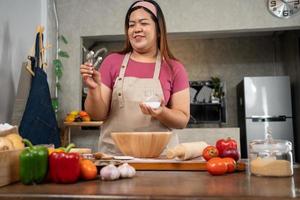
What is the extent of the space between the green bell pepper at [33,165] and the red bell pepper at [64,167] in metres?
0.02

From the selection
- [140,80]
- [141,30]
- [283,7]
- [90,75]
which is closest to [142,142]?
[90,75]

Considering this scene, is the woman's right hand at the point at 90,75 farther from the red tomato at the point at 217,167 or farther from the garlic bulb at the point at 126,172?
the red tomato at the point at 217,167

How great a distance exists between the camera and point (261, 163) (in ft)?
2.97

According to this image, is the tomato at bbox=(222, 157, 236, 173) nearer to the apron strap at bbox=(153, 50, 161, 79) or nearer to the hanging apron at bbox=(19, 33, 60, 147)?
the apron strap at bbox=(153, 50, 161, 79)

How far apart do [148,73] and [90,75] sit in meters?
0.41

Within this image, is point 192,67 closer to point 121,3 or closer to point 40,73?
point 121,3

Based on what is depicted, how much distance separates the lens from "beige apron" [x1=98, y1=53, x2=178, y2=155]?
148 centimetres

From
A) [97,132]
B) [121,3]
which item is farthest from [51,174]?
[121,3]

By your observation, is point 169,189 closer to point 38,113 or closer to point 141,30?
point 141,30

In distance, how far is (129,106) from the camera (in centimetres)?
152

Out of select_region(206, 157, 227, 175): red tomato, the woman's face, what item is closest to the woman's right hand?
the woman's face

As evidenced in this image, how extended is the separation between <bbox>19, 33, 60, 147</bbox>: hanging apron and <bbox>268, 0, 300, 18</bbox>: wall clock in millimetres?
2261

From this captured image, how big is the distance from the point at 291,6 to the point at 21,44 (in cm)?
260

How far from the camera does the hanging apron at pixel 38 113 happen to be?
7.95ft
